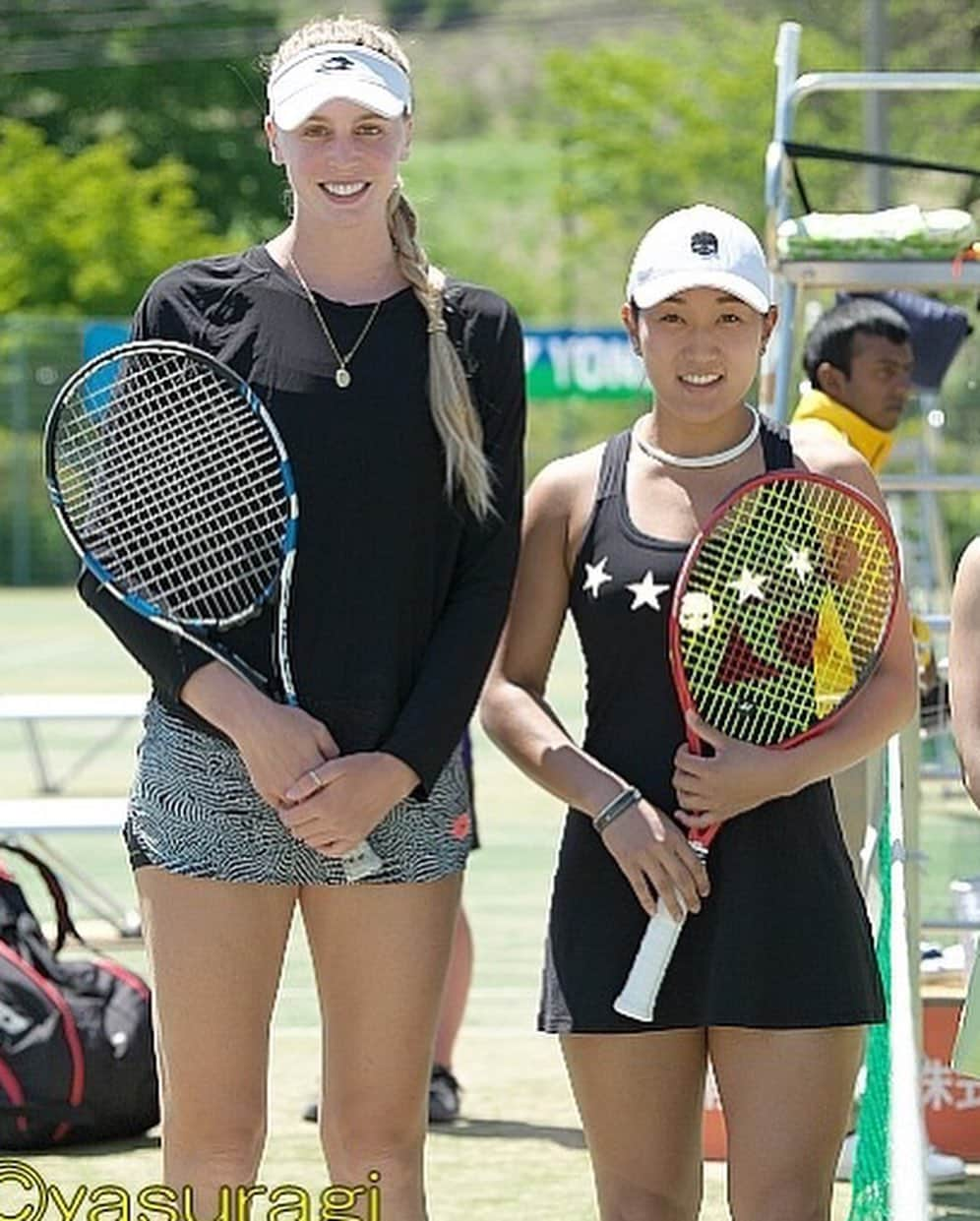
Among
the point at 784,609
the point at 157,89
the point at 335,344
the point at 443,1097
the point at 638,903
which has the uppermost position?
the point at 157,89

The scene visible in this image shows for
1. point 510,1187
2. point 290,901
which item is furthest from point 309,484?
point 510,1187

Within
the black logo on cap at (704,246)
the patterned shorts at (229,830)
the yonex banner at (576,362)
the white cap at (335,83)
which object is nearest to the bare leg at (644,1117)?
the patterned shorts at (229,830)

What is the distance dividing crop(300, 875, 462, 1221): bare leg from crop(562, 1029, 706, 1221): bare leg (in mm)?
248

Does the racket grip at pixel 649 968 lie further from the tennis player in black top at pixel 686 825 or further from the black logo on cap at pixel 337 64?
the black logo on cap at pixel 337 64

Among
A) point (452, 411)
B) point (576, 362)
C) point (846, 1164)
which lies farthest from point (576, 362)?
point (452, 411)

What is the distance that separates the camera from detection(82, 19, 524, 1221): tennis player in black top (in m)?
4.03

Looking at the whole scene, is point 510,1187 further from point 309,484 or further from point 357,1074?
point 309,484

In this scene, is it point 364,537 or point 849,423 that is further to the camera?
point 849,423

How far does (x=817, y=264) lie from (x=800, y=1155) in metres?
3.19

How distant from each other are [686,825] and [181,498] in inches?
34.0

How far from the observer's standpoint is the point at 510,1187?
6156 millimetres

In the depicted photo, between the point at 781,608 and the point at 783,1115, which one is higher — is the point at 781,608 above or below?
above

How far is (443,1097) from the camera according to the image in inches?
268

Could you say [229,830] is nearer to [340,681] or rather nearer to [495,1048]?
[340,681]
